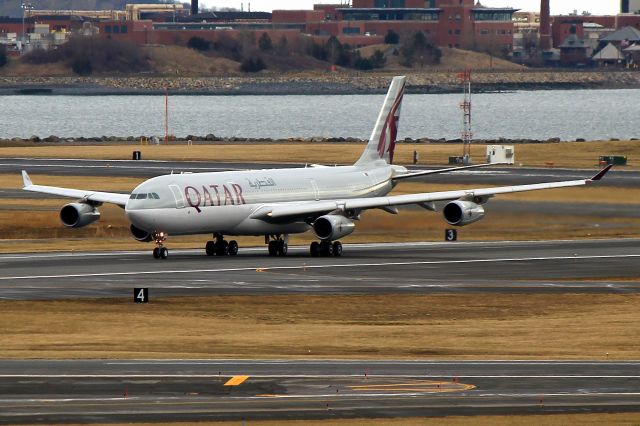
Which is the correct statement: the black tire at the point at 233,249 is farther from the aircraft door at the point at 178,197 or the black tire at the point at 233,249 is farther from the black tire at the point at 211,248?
the aircraft door at the point at 178,197

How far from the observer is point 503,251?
2970 inches

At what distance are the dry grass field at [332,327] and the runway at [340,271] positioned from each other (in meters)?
2.66

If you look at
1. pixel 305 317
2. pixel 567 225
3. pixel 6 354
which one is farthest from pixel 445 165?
pixel 6 354

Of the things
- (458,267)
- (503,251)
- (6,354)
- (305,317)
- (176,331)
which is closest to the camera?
(6,354)

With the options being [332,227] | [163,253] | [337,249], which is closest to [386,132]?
[337,249]

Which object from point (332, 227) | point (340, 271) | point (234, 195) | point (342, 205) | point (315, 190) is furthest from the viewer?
point (315, 190)

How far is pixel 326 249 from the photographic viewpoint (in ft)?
236

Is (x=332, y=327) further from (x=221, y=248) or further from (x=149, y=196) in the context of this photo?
(x=221, y=248)

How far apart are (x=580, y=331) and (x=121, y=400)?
19.5 meters

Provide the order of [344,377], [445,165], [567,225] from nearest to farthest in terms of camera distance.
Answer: [344,377], [567,225], [445,165]

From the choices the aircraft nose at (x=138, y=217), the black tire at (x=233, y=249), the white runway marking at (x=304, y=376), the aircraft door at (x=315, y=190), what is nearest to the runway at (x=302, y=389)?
the white runway marking at (x=304, y=376)

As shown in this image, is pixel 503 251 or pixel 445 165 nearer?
pixel 503 251

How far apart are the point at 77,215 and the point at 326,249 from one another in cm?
1240

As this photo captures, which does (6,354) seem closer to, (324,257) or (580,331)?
(580,331)
